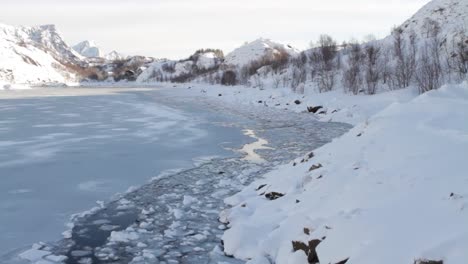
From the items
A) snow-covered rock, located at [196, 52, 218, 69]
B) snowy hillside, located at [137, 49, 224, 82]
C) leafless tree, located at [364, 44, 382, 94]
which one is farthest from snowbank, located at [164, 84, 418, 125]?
snow-covered rock, located at [196, 52, 218, 69]

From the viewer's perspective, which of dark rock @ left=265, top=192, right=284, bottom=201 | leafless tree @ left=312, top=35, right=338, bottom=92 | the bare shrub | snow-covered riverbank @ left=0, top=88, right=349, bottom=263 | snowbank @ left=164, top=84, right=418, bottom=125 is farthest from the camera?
the bare shrub

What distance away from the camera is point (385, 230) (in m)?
3.86

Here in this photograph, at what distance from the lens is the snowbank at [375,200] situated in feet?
11.8

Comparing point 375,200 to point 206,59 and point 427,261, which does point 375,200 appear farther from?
point 206,59

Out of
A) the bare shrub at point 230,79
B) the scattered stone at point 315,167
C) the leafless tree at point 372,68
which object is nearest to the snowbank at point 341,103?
the leafless tree at point 372,68

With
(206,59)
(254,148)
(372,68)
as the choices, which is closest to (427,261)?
(254,148)

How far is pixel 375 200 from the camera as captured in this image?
460cm

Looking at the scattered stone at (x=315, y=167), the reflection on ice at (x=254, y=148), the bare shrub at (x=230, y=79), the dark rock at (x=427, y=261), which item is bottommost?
the reflection on ice at (x=254, y=148)

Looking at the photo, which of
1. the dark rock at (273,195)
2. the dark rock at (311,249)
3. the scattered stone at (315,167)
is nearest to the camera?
the dark rock at (311,249)

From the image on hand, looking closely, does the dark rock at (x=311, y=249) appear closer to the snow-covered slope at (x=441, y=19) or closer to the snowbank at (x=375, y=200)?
the snowbank at (x=375, y=200)

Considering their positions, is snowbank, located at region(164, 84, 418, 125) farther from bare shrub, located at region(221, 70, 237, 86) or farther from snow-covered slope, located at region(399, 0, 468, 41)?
bare shrub, located at region(221, 70, 237, 86)

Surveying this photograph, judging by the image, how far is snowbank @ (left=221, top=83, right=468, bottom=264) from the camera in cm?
361

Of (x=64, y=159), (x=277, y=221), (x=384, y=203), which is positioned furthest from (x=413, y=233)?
(x=64, y=159)

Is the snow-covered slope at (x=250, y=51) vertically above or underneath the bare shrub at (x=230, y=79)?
above
